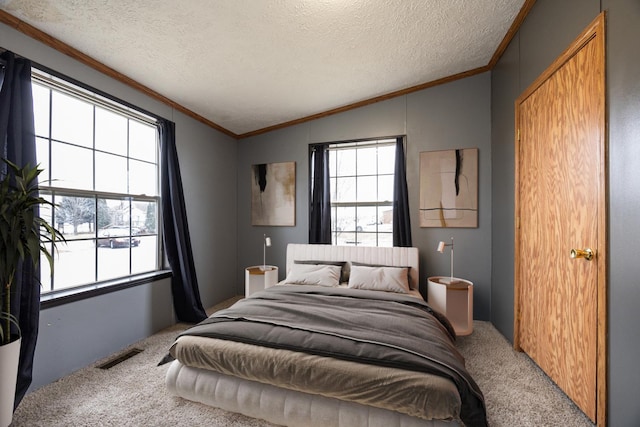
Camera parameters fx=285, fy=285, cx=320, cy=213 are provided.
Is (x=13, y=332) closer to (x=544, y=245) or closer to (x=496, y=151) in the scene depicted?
(x=544, y=245)

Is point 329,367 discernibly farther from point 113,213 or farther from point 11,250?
point 113,213

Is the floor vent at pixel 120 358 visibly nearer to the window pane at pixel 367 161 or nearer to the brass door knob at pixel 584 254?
the window pane at pixel 367 161

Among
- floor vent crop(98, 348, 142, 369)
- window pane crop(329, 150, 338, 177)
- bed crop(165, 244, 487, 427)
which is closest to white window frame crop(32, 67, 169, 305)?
floor vent crop(98, 348, 142, 369)

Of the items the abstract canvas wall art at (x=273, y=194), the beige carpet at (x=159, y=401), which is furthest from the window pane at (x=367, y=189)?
the beige carpet at (x=159, y=401)

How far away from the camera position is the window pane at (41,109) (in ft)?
7.48

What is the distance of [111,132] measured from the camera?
2898 millimetres

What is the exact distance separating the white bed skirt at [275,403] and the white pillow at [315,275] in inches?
62.7

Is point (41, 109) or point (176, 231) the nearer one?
point (41, 109)

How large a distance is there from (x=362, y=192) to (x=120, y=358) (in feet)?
10.8

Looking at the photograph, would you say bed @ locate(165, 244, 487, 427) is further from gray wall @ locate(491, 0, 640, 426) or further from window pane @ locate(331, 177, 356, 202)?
window pane @ locate(331, 177, 356, 202)

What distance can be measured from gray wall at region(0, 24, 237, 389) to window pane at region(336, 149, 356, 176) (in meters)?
1.75

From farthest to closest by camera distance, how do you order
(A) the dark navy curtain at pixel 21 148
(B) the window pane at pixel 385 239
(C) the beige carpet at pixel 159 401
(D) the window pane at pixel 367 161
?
(D) the window pane at pixel 367 161 < (B) the window pane at pixel 385 239 < (A) the dark navy curtain at pixel 21 148 < (C) the beige carpet at pixel 159 401

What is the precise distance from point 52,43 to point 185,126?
152 cm

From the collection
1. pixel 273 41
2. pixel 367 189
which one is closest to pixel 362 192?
pixel 367 189
